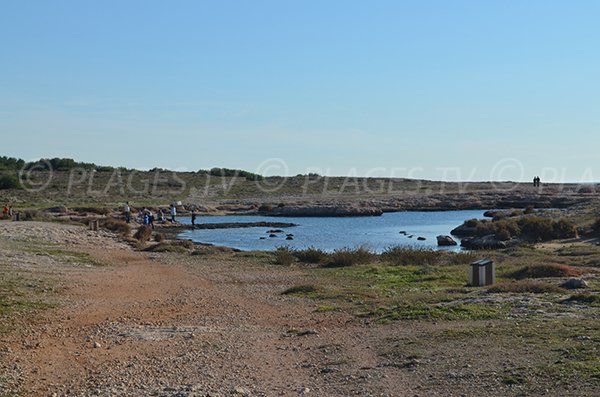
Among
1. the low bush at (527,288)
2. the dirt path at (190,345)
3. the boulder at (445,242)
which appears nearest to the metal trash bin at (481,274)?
the low bush at (527,288)

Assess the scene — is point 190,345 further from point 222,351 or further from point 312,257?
point 312,257

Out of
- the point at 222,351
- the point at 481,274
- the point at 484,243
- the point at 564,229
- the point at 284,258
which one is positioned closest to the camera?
the point at 222,351

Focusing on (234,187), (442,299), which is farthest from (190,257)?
(234,187)

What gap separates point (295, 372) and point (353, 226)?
55.8 metres

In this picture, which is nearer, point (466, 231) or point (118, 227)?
point (118, 227)

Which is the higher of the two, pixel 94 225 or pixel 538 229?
pixel 538 229

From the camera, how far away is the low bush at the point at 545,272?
23094 mm

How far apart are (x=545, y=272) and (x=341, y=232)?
37008mm

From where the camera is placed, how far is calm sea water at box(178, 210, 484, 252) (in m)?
48.2

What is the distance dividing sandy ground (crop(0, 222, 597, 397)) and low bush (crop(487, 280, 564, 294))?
4.59m

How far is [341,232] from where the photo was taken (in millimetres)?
60000

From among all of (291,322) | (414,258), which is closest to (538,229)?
(414,258)

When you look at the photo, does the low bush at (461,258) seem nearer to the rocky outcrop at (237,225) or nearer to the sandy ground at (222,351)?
the sandy ground at (222,351)

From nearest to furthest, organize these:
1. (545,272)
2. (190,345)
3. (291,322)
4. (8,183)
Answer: (190,345) → (291,322) → (545,272) → (8,183)
